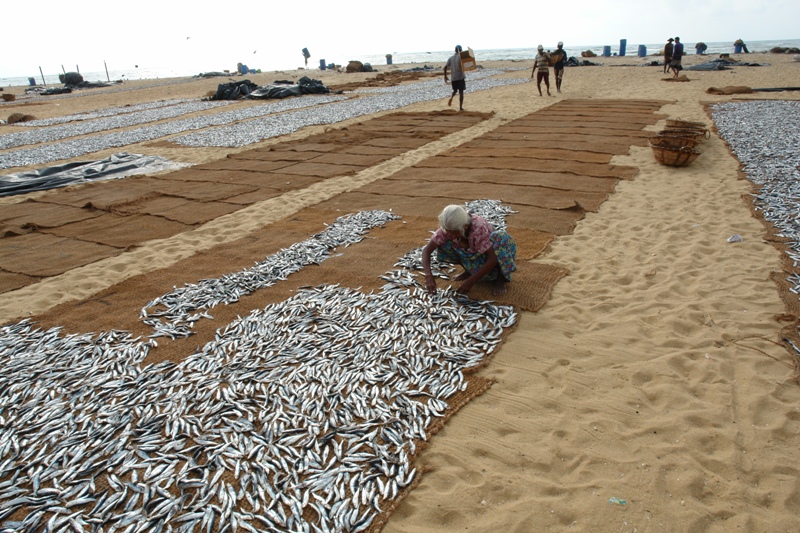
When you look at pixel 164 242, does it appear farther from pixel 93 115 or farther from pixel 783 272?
pixel 93 115

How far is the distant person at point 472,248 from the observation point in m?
5.00

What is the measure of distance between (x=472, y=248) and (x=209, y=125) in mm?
17002

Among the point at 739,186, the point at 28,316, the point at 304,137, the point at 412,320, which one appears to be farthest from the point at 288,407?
the point at 304,137

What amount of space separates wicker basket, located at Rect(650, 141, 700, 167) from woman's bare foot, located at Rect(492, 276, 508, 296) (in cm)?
660

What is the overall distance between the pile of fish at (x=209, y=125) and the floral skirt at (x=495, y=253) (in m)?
11.6

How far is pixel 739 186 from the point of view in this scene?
878cm

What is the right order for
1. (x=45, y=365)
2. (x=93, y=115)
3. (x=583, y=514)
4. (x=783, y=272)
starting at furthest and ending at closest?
1. (x=93, y=115)
2. (x=783, y=272)
3. (x=45, y=365)
4. (x=583, y=514)

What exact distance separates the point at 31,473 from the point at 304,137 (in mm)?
13507

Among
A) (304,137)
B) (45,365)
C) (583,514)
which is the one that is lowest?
(583,514)

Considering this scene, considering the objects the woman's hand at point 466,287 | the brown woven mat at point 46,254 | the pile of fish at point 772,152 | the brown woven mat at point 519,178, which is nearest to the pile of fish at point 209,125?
the brown woven mat at point 519,178

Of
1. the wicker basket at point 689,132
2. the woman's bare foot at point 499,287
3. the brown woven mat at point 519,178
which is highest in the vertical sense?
the wicker basket at point 689,132

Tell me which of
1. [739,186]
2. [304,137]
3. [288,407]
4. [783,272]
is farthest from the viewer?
[304,137]

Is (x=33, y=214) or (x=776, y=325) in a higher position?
→ (x=33, y=214)

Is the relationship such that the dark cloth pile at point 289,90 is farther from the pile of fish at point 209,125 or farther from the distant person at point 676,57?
the distant person at point 676,57
